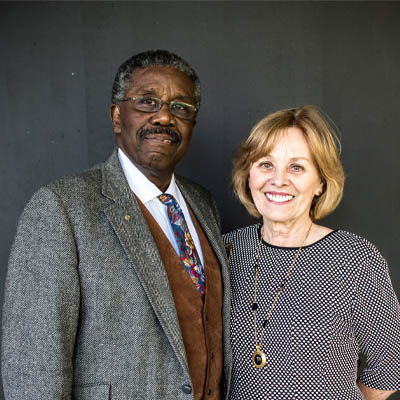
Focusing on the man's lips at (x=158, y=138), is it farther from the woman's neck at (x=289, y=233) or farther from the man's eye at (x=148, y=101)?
the woman's neck at (x=289, y=233)

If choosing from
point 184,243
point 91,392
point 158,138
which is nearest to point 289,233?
point 184,243

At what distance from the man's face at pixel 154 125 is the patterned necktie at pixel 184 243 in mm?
121

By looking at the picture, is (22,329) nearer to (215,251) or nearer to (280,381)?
(215,251)

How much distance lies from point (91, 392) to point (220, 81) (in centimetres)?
172

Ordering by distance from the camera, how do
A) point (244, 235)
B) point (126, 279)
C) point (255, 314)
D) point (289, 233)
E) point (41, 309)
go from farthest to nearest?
point (244, 235) → point (289, 233) → point (255, 314) → point (126, 279) → point (41, 309)

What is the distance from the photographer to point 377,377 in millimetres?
1829

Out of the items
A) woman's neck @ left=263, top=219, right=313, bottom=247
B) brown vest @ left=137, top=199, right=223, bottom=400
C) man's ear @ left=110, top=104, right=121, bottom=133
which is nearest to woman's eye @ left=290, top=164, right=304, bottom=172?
woman's neck @ left=263, top=219, right=313, bottom=247

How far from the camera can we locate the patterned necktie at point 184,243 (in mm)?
1603

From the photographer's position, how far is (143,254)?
142 centimetres

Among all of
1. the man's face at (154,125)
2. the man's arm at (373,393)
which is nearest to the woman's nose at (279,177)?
the man's face at (154,125)

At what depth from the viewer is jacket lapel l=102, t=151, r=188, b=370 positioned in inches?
54.6

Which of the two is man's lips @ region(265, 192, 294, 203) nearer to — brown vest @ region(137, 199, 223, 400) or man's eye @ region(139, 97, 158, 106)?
brown vest @ region(137, 199, 223, 400)

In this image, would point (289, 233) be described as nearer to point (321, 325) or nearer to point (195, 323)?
point (321, 325)

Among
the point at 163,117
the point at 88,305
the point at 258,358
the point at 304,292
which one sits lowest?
the point at 258,358
